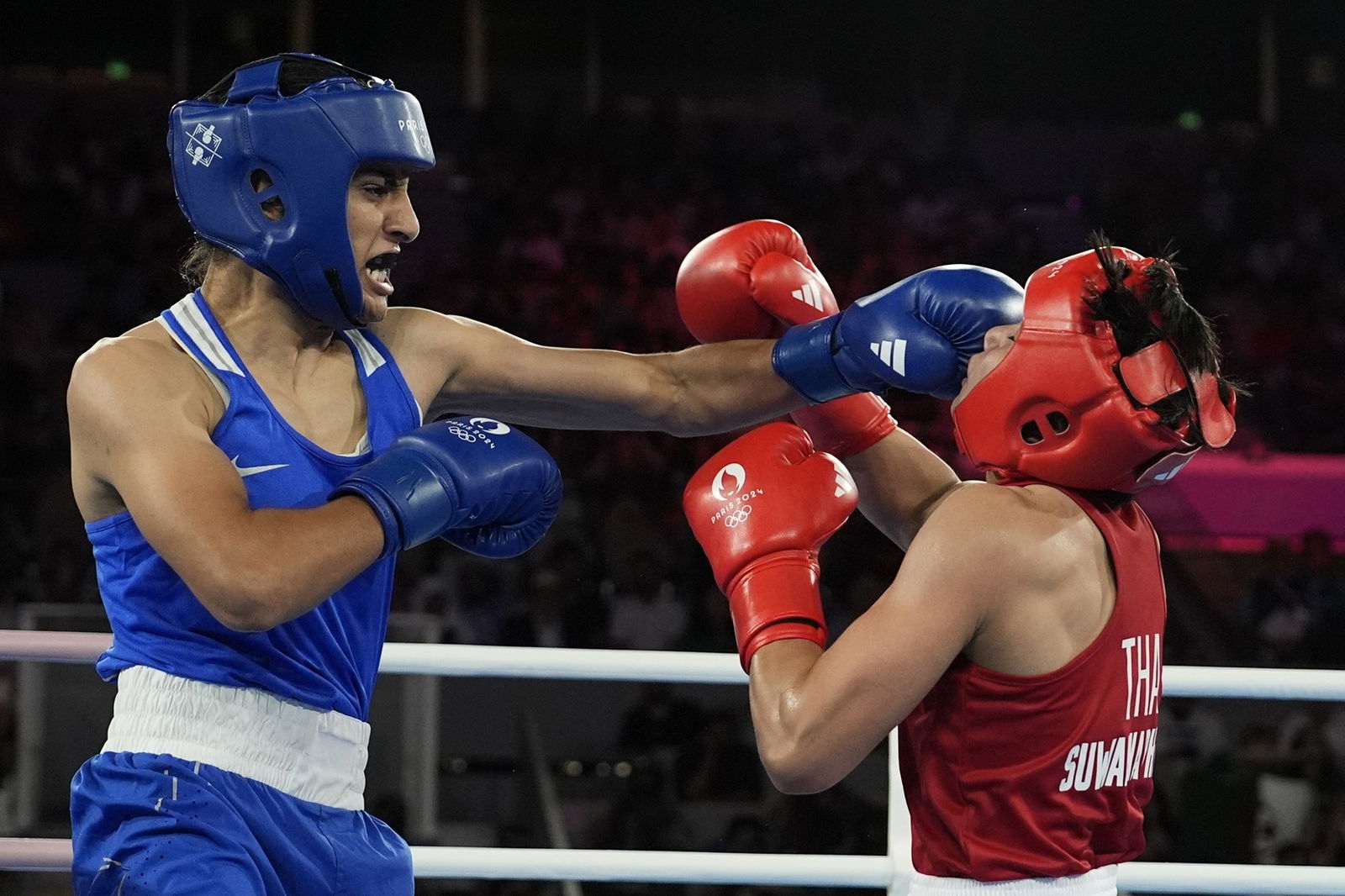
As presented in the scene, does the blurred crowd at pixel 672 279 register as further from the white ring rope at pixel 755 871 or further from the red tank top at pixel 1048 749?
the red tank top at pixel 1048 749

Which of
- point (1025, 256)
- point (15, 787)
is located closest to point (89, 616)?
point (15, 787)

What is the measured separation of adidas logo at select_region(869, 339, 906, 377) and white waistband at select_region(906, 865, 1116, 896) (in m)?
0.65

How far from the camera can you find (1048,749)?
1632 mm

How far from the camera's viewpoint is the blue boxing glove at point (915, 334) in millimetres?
1912

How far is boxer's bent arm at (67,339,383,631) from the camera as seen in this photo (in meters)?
1.62

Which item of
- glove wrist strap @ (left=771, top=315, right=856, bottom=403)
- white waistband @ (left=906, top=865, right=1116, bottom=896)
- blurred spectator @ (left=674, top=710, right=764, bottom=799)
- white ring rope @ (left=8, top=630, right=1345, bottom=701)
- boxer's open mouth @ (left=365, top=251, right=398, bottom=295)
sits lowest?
blurred spectator @ (left=674, top=710, right=764, bottom=799)

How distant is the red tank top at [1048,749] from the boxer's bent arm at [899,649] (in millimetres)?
93

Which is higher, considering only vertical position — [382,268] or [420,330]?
[382,268]

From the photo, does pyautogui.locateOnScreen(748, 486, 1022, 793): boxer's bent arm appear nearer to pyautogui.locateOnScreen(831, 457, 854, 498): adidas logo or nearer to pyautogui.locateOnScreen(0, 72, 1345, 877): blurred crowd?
pyautogui.locateOnScreen(831, 457, 854, 498): adidas logo

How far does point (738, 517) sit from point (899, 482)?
33cm

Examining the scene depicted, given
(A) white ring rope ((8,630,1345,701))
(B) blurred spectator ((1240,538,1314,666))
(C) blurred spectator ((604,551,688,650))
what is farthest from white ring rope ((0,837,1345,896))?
(B) blurred spectator ((1240,538,1314,666))

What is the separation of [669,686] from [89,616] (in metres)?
2.10

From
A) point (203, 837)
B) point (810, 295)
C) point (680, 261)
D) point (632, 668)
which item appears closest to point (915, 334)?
point (810, 295)

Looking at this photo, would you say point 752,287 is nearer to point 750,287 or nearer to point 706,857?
point 750,287
